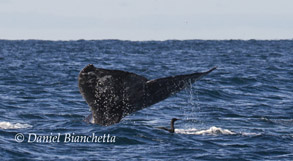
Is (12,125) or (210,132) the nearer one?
(210,132)

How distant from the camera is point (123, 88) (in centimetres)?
877

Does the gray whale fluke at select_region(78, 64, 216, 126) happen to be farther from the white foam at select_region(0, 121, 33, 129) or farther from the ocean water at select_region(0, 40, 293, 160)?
the white foam at select_region(0, 121, 33, 129)

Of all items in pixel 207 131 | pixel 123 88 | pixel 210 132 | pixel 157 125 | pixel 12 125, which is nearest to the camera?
pixel 123 88

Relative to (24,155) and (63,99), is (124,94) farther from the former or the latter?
(63,99)

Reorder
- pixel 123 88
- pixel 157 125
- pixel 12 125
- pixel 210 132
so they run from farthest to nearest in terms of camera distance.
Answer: pixel 157 125
pixel 12 125
pixel 210 132
pixel 123 88

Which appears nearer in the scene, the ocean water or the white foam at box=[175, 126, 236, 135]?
the ocean water

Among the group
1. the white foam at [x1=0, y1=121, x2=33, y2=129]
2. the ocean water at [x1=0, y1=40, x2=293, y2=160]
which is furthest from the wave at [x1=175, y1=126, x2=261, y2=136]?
the white foam at [x1=0, y1=121, x2=33, y2=129]

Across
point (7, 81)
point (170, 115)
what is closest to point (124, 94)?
point (170, 115)

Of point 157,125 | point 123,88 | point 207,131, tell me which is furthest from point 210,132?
point 123,88

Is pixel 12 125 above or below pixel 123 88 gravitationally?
below

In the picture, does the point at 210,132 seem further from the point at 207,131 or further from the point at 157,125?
the point at 157,125

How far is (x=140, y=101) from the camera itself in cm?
874

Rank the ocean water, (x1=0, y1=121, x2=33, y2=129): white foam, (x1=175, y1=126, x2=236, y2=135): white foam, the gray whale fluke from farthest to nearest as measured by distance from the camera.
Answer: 1. (x1=0, y1=121, x2=33, y2=129): white foam
2. (x1=175, y1=126, x2=236, y2=135): white foam
3. the ocean water
4. the gray whale fluke

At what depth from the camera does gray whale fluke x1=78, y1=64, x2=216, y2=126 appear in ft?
27.6
